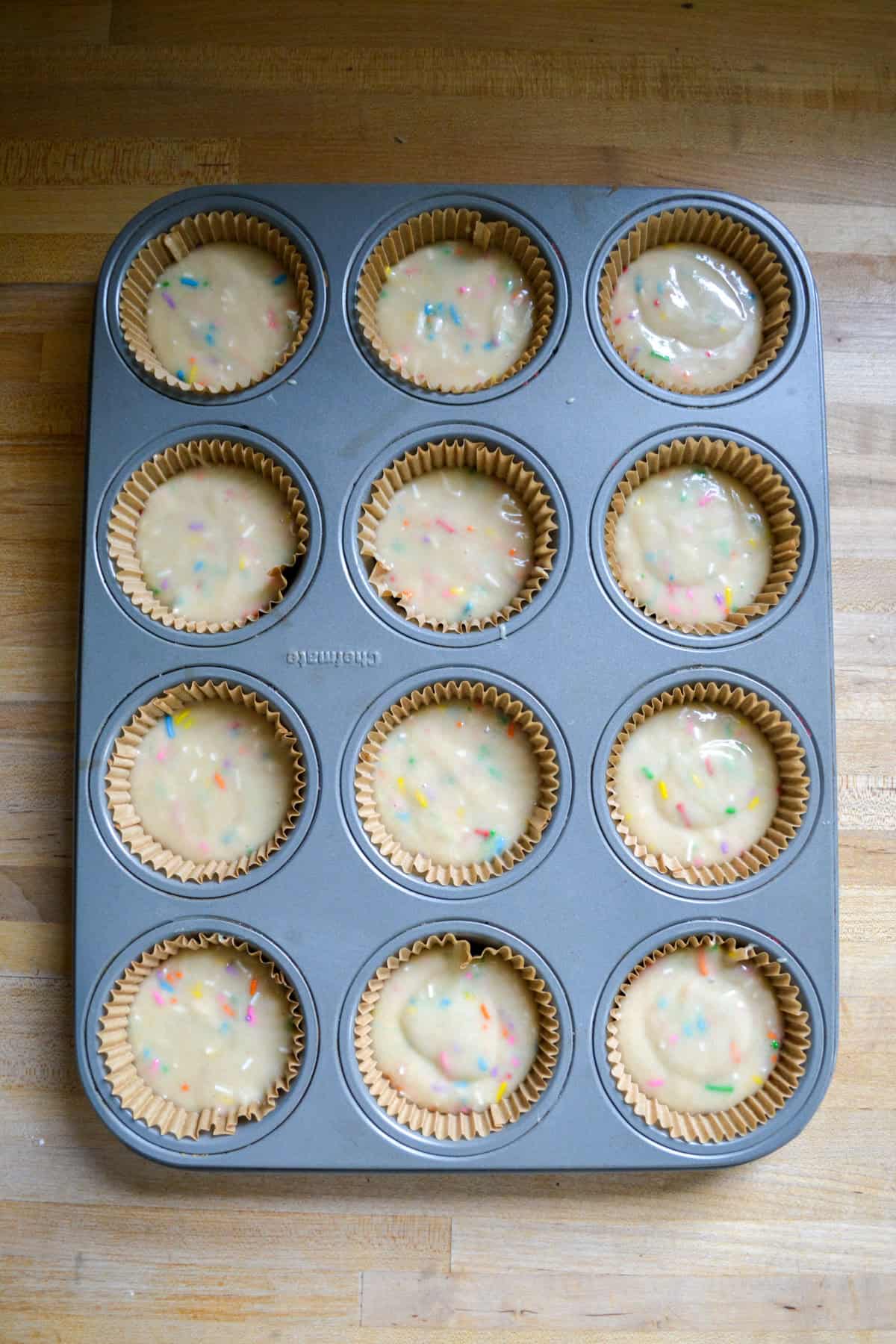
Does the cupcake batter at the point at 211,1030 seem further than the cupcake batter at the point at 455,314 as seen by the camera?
No

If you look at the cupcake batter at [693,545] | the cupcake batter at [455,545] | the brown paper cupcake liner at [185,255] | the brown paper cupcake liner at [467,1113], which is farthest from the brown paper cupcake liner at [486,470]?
the brown paper cupcake liner at [467,1113]

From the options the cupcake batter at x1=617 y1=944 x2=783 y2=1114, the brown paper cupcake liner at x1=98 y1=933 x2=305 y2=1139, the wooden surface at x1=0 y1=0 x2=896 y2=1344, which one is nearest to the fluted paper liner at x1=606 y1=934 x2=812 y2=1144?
the cupcake batter at x1=617 y1=944 x2=783 y2=1114

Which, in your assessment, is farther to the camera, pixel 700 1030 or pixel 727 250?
pixel 727 250

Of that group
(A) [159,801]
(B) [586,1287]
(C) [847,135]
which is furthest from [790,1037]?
(C) [847,135]

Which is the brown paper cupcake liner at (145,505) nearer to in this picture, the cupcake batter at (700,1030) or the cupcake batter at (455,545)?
the cupcake batter at (455,545)

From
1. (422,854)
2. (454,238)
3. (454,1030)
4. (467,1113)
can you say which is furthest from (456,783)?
(454,238)

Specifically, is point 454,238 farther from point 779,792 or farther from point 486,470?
point 779,792
